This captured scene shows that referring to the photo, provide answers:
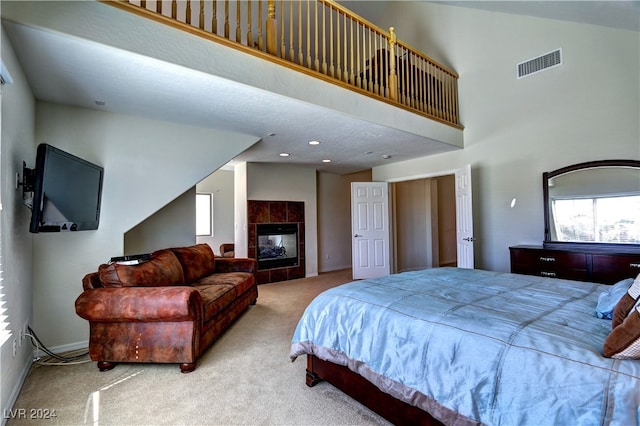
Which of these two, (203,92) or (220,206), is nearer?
(203,92)

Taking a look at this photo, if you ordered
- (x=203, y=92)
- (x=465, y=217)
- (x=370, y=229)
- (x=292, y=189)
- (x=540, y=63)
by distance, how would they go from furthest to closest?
1. (x=292, y=189)
2. (x=370, y=229)
3. (x=465, y=217)
4. (x=540, y=63)
5. (x=203, y=92)

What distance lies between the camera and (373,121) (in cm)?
346

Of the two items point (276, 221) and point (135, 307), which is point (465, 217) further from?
point (135, 307)

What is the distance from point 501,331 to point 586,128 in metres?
3.67

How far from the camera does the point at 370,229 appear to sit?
6.03 meters

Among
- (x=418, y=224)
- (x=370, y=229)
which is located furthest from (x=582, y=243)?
(x=418, y=224)

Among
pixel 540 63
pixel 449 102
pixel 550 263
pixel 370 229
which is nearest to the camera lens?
pixel 550 263

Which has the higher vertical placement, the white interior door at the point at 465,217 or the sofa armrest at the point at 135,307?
the white interior door at the point at 465,217

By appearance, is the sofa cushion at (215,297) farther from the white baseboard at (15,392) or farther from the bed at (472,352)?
the white baseboard at (15,392)

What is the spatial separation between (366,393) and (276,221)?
4393 mm

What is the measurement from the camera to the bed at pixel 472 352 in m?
1.03

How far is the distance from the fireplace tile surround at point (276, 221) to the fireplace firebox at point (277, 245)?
69 millimetres

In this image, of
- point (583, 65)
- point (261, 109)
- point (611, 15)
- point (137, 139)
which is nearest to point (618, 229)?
point (583, 65)

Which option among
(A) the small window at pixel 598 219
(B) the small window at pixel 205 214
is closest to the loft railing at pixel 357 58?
(A) the small window at pixel 598 219
